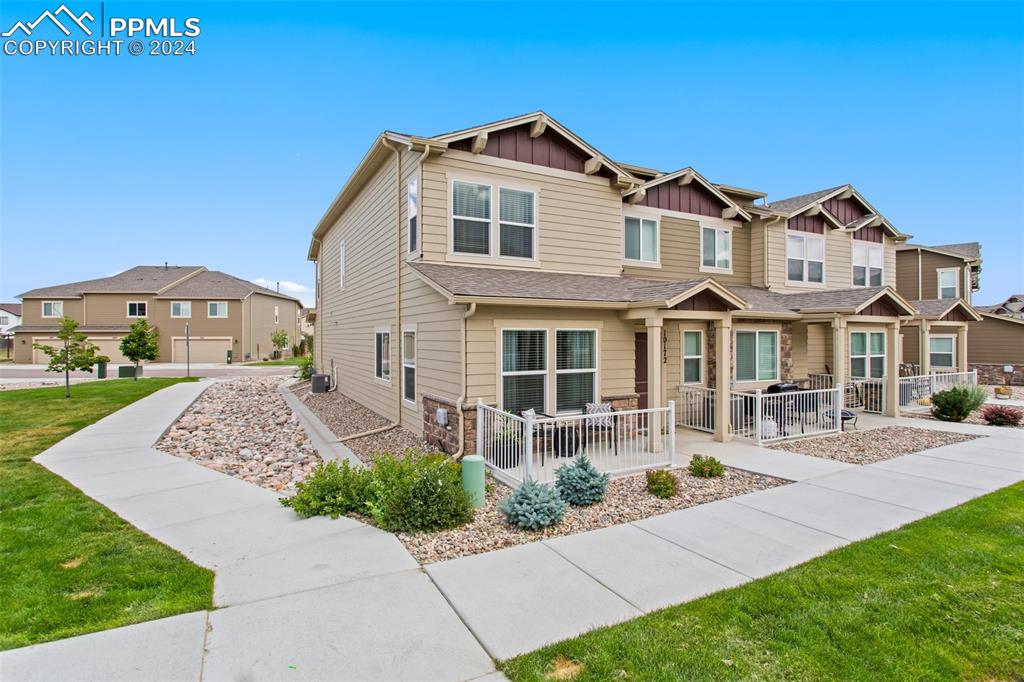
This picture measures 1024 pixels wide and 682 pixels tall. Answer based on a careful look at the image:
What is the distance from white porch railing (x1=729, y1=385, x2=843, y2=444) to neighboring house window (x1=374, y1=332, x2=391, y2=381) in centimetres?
823

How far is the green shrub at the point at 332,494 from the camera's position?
19.3 ft

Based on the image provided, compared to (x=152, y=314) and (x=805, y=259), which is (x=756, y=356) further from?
(x=152, y=314)

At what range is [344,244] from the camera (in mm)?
16844

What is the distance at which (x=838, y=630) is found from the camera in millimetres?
3449

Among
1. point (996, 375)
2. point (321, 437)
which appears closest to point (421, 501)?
point (321, 437)

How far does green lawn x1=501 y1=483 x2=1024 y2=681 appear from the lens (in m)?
3.06

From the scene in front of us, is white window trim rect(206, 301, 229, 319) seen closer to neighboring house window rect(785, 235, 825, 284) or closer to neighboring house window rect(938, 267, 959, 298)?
neighboring house window rect(785, 235, 825, 284)

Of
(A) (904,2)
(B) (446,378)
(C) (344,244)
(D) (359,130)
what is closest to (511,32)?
(D) (359,130)

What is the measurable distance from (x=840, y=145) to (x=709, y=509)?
83.9 ft

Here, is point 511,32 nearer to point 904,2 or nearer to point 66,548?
point 904,2

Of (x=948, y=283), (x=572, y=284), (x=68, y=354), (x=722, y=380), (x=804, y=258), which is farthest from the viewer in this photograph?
(x=948, y=283)

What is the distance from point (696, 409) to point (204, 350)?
39.9 metres

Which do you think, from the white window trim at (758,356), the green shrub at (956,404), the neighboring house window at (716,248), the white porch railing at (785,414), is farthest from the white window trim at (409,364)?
the green shrub at (956,404)

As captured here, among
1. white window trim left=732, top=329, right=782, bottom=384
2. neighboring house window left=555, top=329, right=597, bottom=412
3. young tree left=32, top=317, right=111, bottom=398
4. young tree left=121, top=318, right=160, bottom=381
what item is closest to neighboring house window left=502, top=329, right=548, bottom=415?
neighboring house window left=555, top=329, right=597, bottom=412
